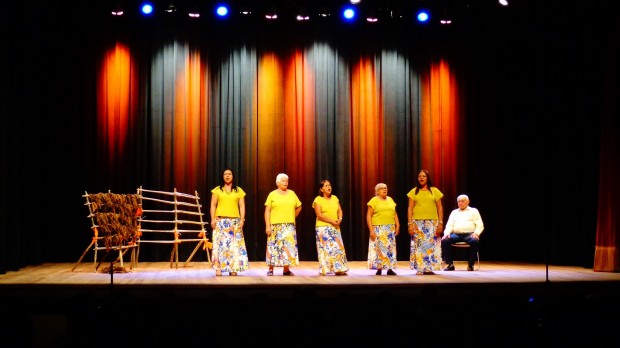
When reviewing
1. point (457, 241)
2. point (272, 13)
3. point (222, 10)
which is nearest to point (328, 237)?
point (457, 241)

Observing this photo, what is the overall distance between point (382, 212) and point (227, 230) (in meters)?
1.97

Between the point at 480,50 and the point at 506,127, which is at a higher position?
the point at 480,50

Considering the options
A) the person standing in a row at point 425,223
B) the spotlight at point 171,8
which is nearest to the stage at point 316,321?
the person standing in a row at point 425,223

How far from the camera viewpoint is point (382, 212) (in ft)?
29.2

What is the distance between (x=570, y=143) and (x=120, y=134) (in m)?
7.05

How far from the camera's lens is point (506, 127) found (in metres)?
12.0

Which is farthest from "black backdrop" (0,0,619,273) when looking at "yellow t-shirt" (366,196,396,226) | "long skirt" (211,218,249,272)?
"yellow t-shirt" (366,196,396,226)

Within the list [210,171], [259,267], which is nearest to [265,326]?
[259,267]

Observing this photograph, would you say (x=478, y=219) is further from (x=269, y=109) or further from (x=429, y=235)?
(x=269, y=109)

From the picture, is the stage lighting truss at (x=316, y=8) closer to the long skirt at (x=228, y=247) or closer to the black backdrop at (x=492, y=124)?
the black backdrop at (x=492, y=124)

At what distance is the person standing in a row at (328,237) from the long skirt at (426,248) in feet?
2.99

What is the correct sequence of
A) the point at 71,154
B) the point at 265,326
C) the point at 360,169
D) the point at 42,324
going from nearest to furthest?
the point at 265,326 < the point at 42,324 < the point at 71,154 < the point at 360,169

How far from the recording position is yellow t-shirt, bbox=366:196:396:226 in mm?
8906

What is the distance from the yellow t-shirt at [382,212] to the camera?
8906 mm
